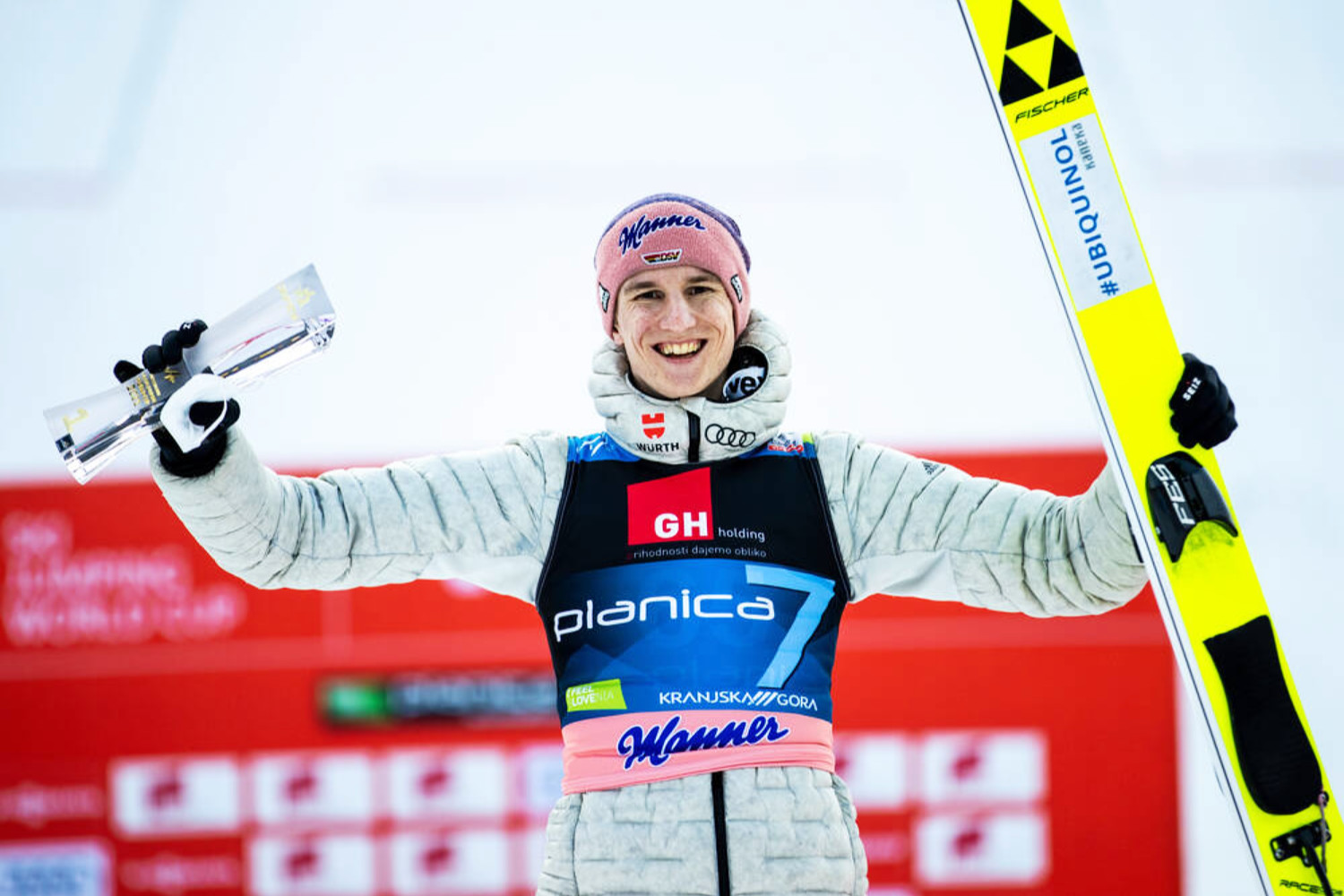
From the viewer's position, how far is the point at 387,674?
10.6ft

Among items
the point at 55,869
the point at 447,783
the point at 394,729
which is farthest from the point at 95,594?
the point at 447,783

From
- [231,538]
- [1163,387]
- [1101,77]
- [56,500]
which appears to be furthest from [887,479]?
[56,500]

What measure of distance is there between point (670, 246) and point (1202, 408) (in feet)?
2.18

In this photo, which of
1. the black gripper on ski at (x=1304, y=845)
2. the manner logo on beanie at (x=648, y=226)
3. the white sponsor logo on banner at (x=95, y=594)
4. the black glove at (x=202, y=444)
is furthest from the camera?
the white sponsor logo on banner at (x=95, y=594)

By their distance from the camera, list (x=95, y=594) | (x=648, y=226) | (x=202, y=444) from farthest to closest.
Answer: (x=95, y=594) < (x=648, y=226) < (x=202, y=444)

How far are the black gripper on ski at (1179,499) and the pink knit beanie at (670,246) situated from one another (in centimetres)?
55

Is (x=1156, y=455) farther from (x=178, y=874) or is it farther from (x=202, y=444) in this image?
(x=178, y=874)

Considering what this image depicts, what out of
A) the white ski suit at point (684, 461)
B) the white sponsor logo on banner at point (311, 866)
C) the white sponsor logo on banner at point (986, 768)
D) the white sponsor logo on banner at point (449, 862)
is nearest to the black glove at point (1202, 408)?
the white ski suit at point (684, 461)

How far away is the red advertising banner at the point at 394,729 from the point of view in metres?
3.20

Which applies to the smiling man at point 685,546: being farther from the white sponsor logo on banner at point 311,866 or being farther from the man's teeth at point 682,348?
the white sponsor logo on banner at point 311,866

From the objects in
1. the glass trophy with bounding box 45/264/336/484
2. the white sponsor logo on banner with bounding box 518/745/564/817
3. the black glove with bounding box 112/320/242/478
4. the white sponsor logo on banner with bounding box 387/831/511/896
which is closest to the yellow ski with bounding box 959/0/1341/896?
the glass trophy with bounding box 45/264/336/484

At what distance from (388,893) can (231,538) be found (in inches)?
77.2

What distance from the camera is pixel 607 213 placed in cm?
327

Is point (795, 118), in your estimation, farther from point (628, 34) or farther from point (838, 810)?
point (838, 810)
